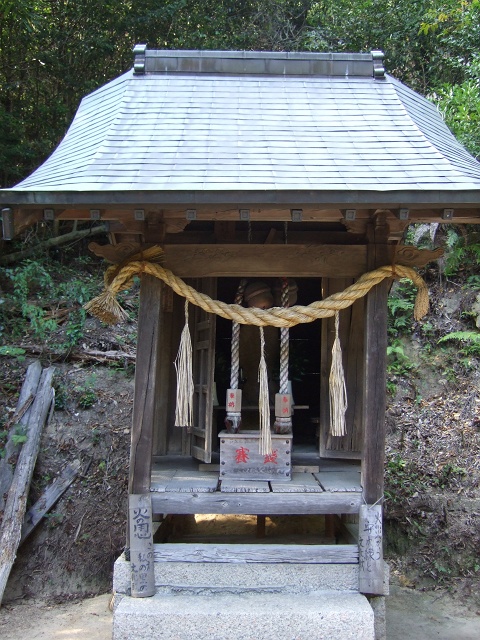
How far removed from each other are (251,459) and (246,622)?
1048mm

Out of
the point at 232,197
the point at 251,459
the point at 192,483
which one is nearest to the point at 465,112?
the point at 232,197

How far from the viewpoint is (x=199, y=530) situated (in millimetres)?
6504

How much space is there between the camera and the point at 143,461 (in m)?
3.95

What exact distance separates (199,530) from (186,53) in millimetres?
4870

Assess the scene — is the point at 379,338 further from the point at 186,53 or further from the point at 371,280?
the point at 186,53

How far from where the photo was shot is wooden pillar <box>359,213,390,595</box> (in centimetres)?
393

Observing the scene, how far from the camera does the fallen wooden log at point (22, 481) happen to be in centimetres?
582

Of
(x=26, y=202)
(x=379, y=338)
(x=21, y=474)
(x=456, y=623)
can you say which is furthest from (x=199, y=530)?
(x=26, y=202)

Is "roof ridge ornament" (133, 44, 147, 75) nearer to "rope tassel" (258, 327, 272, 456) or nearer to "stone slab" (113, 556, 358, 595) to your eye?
"rope tassel" (258, 327, 272, 456)

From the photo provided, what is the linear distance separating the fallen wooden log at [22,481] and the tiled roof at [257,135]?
3.45m

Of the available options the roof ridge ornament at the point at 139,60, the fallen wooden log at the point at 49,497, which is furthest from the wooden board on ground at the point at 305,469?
the roof ridge ornament at the point at 139,60

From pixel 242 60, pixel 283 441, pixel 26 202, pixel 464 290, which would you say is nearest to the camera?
pixel 26 202

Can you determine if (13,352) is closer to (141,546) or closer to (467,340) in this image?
(141,546)

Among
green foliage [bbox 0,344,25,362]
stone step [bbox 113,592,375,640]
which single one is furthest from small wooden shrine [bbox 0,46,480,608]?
green foliage [bbox 0,344,25,362]
